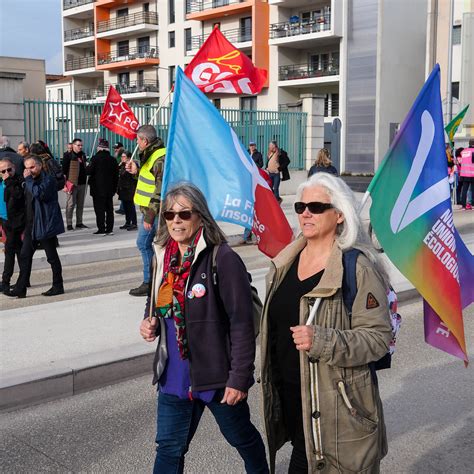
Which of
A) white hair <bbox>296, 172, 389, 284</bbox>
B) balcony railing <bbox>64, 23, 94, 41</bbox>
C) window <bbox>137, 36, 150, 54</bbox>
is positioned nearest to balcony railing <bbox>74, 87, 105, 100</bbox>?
balcony railing <bbox>64, 23, 94, 41</bbox>

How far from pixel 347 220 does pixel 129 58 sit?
189 feet

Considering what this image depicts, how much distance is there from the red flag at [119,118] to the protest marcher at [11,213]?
8146 millimetres

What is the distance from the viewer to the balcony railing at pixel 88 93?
63125mm

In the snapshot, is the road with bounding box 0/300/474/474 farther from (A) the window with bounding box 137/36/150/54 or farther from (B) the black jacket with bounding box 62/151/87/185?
(A) the window with bounding box 137/36/150/54

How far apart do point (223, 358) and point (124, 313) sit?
4.32 meters

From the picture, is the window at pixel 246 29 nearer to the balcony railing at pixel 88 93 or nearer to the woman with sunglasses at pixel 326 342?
the balcony railing at pixel 88 93

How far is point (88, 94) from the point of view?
2557 inches

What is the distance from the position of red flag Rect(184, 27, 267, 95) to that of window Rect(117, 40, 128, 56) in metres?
52.6

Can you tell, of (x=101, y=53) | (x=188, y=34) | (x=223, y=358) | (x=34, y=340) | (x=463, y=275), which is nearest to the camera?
(x=223, y=358)

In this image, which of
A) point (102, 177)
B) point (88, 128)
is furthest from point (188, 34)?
point (102, 177)

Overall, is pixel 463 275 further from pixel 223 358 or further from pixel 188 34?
pixel 188 34

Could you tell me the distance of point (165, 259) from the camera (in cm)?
331

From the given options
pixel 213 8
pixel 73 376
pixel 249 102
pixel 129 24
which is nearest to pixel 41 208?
pixel 73 376

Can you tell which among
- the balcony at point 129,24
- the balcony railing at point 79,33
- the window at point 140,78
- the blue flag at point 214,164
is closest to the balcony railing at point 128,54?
the window at point 140,78
